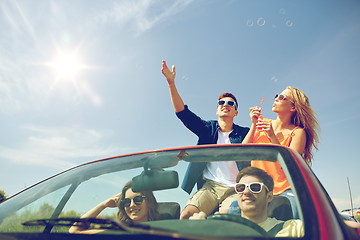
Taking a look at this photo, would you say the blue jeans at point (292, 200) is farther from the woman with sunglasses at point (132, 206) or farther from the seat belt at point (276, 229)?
the woman with sunglasses at point (132, 206)

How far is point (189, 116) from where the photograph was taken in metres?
4.28

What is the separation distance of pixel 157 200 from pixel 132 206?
0.15 m

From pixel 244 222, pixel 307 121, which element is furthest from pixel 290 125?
pixel 244 222

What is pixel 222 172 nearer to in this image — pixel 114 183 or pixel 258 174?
pixel 258 174

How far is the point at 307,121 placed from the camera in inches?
141

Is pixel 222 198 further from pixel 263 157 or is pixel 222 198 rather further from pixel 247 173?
pixel 263 157

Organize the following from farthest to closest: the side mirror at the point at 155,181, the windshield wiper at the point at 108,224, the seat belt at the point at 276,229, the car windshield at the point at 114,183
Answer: the side mirror at the point at 155,181 < the car windshield at the point at 114,183 < the seat belt at the point at 276,229 < the windshield wiper at the point at 108,224

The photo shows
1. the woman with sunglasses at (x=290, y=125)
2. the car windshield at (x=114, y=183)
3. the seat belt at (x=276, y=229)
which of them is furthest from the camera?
the woman with sunglasses at (x=290, y=125)

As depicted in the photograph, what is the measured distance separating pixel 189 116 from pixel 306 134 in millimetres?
1518

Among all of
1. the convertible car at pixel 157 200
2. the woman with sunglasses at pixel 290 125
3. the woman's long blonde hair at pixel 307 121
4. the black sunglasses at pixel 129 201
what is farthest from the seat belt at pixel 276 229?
the woman's long blonde hair at pixel 307 121

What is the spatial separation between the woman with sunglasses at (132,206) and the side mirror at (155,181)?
3 cm

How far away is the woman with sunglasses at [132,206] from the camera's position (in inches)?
59.2

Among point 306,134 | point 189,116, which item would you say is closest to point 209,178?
point 306,134

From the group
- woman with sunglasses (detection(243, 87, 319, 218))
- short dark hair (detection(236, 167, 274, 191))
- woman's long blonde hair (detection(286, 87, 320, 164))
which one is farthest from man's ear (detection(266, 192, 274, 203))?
woman's long blonde hair (detection(286, 87, 320, 164))
